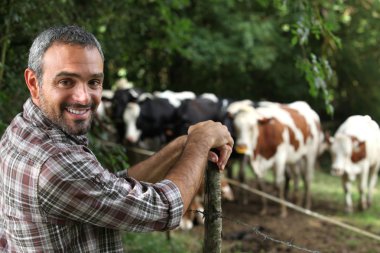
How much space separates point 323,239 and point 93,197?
5.79 m

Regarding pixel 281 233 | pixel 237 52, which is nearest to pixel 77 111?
pixel 281 233

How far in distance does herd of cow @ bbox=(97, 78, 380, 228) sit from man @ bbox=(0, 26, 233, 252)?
6.03 meters

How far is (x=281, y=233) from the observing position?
24.7 feet

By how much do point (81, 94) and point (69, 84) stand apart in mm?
49

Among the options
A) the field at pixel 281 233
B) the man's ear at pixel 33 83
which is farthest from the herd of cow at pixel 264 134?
the man's ear at pixel 33 83

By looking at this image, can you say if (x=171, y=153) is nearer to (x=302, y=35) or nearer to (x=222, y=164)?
(x=222, y=164)

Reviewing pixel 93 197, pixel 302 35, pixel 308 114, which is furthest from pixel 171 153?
pixel 308 114

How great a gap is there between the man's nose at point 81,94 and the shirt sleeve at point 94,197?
189mm

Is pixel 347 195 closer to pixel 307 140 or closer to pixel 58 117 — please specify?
pixel 307 140

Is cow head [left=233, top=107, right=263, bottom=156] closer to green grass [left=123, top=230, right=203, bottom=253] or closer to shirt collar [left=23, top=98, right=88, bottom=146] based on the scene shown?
green grass [left=123, top=230, right=203, bottom=253]

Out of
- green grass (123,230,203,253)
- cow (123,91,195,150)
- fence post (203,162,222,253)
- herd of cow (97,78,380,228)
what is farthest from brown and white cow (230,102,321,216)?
fence post (203,162,222,253)

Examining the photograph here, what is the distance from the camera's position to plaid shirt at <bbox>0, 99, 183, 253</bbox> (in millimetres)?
1705

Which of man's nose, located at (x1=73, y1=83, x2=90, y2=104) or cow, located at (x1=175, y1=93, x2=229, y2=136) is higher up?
man's nose, located at (x1=73, y1=83, x2=90, y2=104)

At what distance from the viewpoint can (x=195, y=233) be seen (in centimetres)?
738
